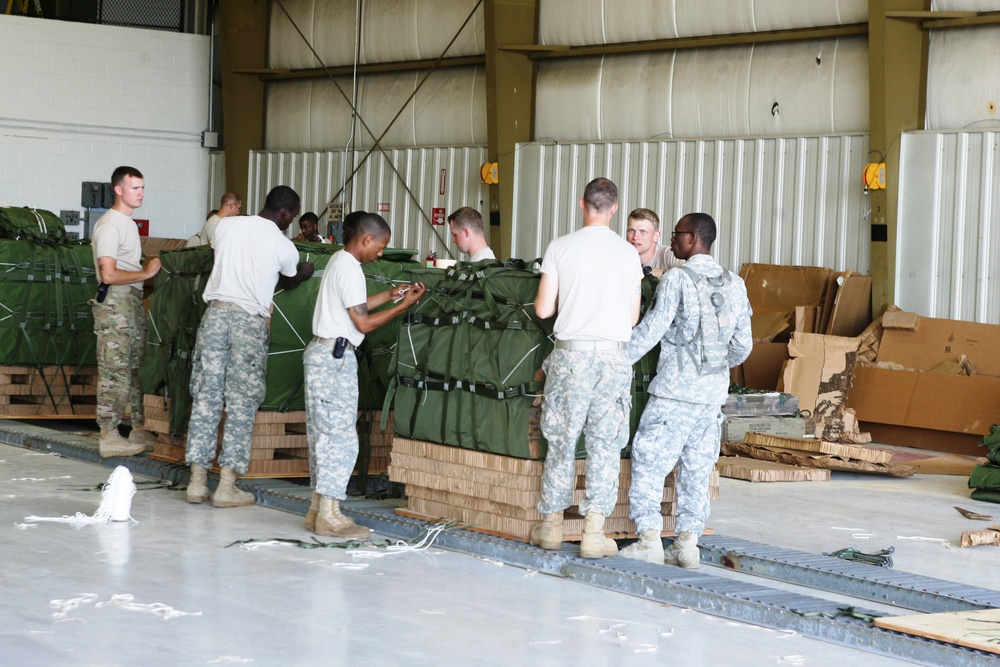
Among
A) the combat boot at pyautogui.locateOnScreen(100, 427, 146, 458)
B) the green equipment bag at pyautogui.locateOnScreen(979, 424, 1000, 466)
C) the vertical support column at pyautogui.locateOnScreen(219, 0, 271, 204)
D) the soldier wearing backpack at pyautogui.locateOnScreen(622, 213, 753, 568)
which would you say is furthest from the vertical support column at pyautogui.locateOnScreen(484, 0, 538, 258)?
the soldier wearing backpack at pyautogui.locateOnScreen(622, 213, 753, 568)

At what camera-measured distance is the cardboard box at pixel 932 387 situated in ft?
42.4

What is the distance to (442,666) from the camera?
5.29 metres

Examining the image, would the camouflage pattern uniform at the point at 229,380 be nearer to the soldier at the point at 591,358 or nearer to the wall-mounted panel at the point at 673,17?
the soldier at the point at 591,358

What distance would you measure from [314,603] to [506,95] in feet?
41.5

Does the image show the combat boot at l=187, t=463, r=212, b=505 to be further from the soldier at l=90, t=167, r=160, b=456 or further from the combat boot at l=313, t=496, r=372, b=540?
the soldier at l=90, t=167, r=160, b=456

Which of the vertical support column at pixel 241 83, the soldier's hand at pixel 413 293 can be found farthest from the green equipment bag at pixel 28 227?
the vertical support column at pixel 241 83

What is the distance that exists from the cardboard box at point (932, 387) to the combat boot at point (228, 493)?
7.66 metres

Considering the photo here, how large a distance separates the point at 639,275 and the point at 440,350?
152cm

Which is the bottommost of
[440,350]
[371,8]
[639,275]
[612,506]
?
[612,506]

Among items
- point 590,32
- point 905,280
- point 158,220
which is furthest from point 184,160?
point 905,280

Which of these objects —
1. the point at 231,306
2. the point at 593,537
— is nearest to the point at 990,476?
the point at 593,537

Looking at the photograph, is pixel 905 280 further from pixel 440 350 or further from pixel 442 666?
pixel 442 666

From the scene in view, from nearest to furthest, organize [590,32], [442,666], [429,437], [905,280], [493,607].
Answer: [442,666] < [493,607] < [429,437] < [905,280] < [590,32]

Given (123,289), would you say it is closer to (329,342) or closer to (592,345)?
(329,342)
